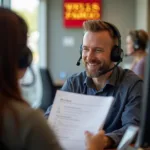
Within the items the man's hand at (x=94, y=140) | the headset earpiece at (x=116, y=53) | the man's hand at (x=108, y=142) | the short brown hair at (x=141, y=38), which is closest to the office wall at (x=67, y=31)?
the short brown hair at (x=141, y=38)

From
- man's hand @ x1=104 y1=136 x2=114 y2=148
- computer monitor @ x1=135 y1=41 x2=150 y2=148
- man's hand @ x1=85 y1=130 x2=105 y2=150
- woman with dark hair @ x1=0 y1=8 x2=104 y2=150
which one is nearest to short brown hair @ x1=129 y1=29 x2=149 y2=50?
man's hand @ x1=104 y1=136 x2=114 y2=148

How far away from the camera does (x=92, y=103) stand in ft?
4.56

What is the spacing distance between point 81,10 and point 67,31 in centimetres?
41

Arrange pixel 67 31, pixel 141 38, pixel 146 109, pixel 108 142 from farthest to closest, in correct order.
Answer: pixel 67 31 < pixel 141 38 < pixel 108 142 < pixel 146 109

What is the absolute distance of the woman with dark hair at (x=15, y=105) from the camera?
2.84ft

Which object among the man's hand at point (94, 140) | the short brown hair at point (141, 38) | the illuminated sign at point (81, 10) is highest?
the illuminated sign at point (81, 10)

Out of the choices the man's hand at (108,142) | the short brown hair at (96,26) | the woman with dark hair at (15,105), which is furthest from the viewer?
the short brown hair at (96,26)

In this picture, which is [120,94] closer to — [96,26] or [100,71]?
[100,71]

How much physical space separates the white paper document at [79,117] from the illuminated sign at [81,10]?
4471mm

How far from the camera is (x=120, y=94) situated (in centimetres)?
171

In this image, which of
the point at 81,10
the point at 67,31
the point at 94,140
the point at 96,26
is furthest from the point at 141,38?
the point at 94,140

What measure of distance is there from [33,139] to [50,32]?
5.16 metres

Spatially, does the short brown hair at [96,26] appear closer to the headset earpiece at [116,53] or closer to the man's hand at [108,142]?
the headset earpiece at [116,53]

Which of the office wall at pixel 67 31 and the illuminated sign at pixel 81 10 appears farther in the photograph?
the office wall at pixel 67 31
